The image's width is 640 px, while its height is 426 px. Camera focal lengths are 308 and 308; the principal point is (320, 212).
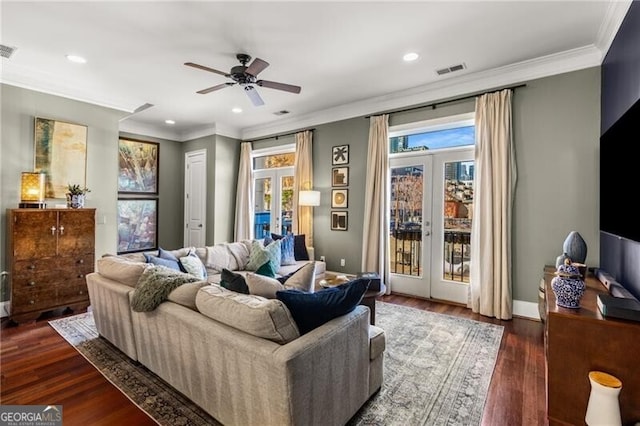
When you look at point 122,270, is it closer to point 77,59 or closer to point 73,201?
point 73,201

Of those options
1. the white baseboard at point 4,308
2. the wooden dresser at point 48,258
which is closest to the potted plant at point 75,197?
the wooden dresser at point 48,258

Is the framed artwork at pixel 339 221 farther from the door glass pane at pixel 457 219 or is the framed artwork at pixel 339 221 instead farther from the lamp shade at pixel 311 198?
the door glass pane at pixel 457 219

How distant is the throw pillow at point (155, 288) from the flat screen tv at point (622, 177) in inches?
125

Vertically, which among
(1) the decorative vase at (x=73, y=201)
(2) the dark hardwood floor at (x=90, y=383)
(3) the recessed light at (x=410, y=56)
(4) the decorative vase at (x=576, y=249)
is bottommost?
(2) the dark hardwood floor at (x=90, y=383)

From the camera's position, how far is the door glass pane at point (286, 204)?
252 inches

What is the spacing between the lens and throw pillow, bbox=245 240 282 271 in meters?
4.43

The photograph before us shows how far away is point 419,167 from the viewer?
4703 millimetres

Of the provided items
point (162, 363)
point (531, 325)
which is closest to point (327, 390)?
point (162, 363)

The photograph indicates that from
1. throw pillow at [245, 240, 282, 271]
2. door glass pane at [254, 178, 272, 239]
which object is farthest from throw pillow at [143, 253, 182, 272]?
door glass pane at [254, 178, 272, 239]

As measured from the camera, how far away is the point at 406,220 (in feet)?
15.9

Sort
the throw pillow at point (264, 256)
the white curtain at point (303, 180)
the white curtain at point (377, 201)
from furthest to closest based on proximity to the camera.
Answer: the white curtain at point (303, 180) < the white curtain at point (377, 201) < the throw pillow at point (264, 256)

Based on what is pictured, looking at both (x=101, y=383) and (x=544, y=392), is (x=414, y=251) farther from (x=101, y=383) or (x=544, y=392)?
(x=101, y=383)

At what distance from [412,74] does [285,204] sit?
3531 millimetres

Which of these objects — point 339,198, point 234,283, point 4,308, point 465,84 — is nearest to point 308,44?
point 465,84
